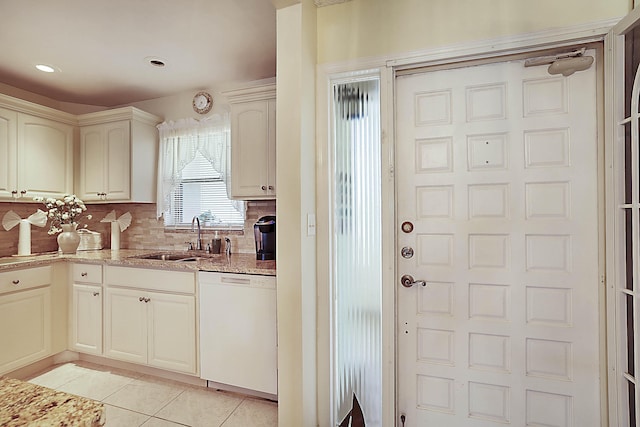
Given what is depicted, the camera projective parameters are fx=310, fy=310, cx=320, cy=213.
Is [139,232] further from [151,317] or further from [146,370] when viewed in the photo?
[146,370]

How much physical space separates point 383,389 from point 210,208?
7.38 feet

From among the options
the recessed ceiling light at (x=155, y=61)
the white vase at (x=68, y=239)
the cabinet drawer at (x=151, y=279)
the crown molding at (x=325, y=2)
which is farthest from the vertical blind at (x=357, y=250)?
the white vase at (x=68, y=239)

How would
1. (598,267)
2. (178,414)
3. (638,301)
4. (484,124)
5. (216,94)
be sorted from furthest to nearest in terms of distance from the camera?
(216,94) < (178,414) < (484,124) < (598,267) < (638,301)

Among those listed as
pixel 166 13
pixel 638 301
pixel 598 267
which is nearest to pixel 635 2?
pixel 598 267

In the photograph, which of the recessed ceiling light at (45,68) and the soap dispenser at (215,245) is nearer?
the recessed ceiling light at (45,68)

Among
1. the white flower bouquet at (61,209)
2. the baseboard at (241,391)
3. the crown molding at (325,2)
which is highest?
the crown molding at (325,2)

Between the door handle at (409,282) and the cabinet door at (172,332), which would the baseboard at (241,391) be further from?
the door handle at (409,282)

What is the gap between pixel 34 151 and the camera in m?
2.90

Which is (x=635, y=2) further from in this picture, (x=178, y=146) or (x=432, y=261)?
(x=178, y=146)

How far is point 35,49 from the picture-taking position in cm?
237

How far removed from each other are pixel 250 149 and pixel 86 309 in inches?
78.0

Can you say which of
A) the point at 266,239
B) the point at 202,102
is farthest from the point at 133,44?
the point at 266,239

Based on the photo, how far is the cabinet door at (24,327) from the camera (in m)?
2.35

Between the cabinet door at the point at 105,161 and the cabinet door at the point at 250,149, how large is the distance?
1.25 metres
